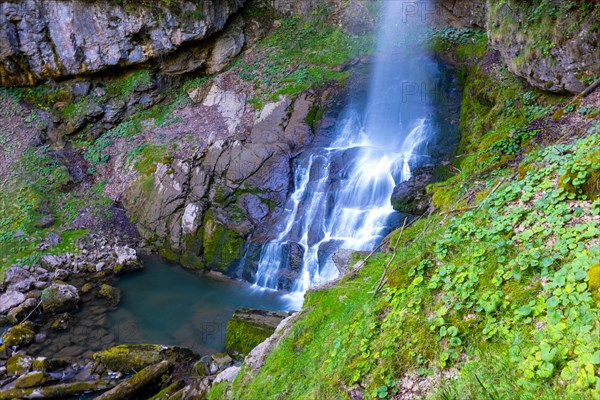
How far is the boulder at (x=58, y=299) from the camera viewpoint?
10.7 meters

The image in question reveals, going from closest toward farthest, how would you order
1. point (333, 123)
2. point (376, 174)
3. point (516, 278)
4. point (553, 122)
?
→ 1. point (516, 278)
2. point (553, 122)
3. point (376, 174)
4. point (333, 123)

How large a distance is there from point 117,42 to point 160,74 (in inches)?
80.1

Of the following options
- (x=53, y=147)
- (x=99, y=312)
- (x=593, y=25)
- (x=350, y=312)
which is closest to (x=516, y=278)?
(x=350, y=312)

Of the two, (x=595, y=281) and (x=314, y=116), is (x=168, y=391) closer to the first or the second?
(x=595, y=281)

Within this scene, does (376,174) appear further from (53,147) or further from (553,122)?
(53,147)

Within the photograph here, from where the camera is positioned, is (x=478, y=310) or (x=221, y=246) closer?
(x=478, y=310)

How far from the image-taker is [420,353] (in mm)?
3092

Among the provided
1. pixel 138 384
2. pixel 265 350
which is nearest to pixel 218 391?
pixel 265 350

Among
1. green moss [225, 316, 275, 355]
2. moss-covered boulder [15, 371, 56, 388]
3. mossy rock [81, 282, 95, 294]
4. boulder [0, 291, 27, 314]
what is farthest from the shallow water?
boulder [0, 291, 27, 314]

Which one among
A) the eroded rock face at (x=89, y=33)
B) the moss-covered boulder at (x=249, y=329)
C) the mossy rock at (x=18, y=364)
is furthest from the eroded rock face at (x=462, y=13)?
the mossy rock at (x=18, y=364)

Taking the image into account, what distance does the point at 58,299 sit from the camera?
10742 millimetres

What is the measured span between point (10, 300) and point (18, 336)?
6.33 ft

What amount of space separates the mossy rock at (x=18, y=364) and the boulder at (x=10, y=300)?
263 centimetres

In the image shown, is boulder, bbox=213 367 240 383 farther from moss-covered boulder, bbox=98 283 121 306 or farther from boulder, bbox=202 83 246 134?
boulder, bbox=202 83 246 134
